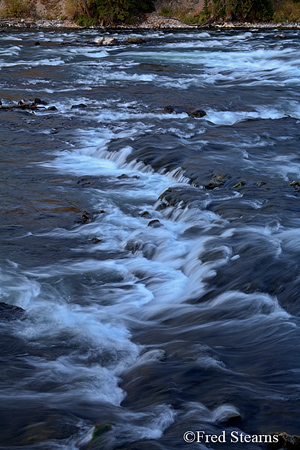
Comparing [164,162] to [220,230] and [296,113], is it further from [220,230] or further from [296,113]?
[296,113]

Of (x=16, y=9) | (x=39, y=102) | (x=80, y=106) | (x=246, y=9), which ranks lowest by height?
(x=80, y=106)

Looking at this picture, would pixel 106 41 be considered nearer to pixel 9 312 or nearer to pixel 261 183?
pixel 261 183

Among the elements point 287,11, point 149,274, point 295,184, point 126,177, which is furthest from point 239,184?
point 287,11

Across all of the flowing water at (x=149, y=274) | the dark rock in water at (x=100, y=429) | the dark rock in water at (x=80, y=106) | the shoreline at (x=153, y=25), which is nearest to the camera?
the dark rock in water at (x=100, y=429)

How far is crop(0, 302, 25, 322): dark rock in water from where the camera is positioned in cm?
443

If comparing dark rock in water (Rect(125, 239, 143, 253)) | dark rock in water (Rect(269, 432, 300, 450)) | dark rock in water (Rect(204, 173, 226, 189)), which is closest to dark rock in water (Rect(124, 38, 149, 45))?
dark rock in water (Rect(204, 173, 226, 189))

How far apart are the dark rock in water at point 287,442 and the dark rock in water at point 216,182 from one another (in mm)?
4756

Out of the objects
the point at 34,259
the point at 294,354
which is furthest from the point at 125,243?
the point at 294,354

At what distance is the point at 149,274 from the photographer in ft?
17.6

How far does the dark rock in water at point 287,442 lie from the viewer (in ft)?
9.55

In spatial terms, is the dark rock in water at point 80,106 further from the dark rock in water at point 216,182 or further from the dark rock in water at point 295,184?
the dark rock in water at point 295,184
